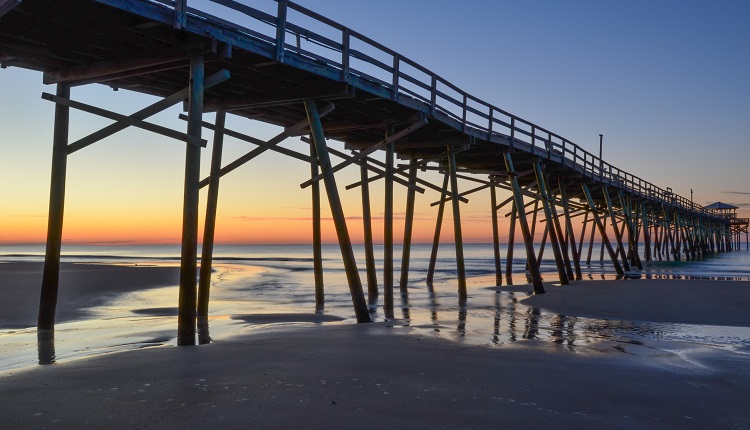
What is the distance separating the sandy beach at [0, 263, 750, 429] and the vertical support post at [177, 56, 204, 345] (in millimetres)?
891

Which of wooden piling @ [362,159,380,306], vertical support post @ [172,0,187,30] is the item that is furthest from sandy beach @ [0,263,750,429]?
wooden piling @ [362,159,380,306]

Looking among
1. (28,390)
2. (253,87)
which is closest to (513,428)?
(28,390)

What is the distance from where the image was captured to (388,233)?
1433cm

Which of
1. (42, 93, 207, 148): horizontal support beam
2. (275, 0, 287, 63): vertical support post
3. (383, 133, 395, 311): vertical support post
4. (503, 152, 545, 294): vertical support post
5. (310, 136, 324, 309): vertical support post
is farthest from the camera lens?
(503, 152, 545, 294): vertical support post

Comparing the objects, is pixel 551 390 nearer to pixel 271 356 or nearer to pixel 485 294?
pixel 271 356

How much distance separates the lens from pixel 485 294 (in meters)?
17.6

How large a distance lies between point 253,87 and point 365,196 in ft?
15.8

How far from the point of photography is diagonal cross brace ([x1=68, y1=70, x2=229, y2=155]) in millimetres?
7938

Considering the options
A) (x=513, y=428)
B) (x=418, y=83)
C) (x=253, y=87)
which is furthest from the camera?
(x=418, y=83)

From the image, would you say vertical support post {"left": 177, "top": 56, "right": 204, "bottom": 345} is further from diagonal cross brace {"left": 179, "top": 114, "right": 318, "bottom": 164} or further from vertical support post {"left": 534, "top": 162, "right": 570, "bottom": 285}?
vertical support post {"left": 534, "top": 162, "right": 570, "bottom": 285}

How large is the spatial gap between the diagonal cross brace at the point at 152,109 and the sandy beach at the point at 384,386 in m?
3.15

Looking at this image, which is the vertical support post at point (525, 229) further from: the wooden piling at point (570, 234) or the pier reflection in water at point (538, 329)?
the wooden piling at point (570, 234)

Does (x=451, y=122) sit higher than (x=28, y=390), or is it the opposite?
(x=451, y=122)

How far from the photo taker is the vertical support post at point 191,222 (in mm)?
7688
